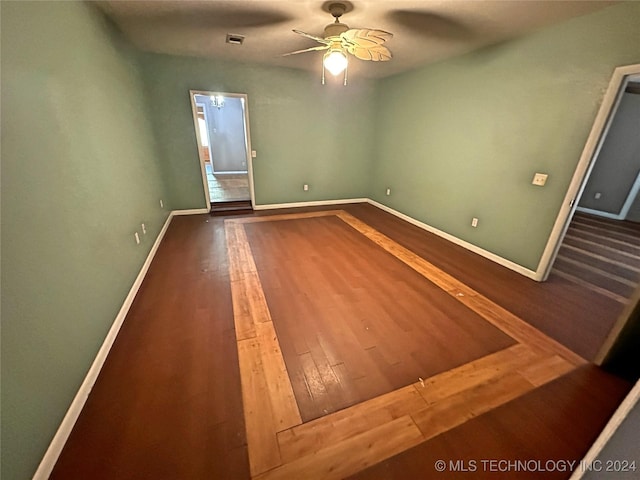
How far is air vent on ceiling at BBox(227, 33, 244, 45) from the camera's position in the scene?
9.64 feet

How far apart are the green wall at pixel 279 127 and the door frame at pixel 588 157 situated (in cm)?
355

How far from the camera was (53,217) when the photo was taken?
1354 mm

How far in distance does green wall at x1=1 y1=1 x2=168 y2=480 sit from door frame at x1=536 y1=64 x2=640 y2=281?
12.9ft

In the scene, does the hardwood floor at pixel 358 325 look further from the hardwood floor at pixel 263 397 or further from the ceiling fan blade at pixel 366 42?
the ceiling fan blade at pixel 366 42

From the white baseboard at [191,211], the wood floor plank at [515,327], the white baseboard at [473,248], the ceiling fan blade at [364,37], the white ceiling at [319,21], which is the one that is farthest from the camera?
the white baseboard at [191,211]

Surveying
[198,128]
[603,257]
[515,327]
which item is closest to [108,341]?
[515,327]

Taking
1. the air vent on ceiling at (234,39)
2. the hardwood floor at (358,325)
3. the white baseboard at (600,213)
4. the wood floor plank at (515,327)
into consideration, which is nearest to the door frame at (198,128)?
the air vent on ceiling at (234,39)

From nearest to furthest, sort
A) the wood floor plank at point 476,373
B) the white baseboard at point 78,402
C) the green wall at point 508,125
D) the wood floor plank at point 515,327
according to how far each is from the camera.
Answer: the white baseboard at point 78,402 < the wood floor plank at point 476,373 < the wood floor plank at point 515,327 < the green wall at point 508,125

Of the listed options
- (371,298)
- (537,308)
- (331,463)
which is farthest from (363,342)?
(537,308)

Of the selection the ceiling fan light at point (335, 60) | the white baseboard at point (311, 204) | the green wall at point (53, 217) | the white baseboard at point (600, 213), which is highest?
the ceiling fan light at point (335, 60)

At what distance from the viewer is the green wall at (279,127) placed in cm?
400

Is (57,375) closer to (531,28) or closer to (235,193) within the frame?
(531,28)

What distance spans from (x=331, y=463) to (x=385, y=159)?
16.1 ft

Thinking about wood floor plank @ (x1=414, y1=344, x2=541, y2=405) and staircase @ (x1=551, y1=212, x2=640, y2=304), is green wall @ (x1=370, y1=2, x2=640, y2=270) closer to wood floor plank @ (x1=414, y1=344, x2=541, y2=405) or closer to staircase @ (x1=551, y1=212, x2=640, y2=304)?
staircase @ (x1=551, y1=212, x2=640, y2=304)
